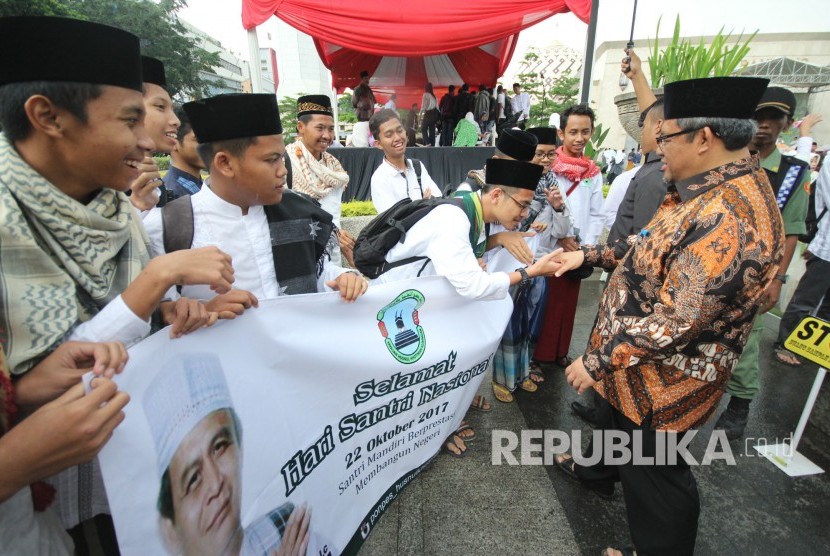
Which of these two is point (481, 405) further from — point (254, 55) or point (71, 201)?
point (254, 55)

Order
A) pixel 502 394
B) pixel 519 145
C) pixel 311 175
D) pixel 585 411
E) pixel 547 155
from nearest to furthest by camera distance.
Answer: pixel 519 145
pixel 585 411
pixel 502 394
pixel 547 155
pixel 311 175

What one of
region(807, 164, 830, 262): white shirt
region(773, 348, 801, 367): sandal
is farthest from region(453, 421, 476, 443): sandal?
region(807, 164, 830, 262): white shirt

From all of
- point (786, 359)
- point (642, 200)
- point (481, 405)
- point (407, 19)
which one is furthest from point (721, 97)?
point (407, 19)

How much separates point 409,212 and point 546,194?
1.32 m

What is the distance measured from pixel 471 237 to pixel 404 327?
27.7 inches

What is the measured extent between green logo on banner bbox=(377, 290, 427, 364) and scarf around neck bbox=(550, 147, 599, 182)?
83.6 inches

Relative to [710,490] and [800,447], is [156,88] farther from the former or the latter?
[800,447]

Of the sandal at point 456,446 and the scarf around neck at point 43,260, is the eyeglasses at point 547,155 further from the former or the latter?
the scarf around neck at point 43,260

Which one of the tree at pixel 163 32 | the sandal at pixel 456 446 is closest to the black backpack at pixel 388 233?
the sandal at pixel 456 446

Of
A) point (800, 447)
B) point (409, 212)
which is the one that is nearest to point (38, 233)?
point (409, 212)

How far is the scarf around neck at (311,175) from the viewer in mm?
3223

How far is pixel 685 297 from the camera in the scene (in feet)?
4.45

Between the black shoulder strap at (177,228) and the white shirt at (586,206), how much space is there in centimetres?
276
